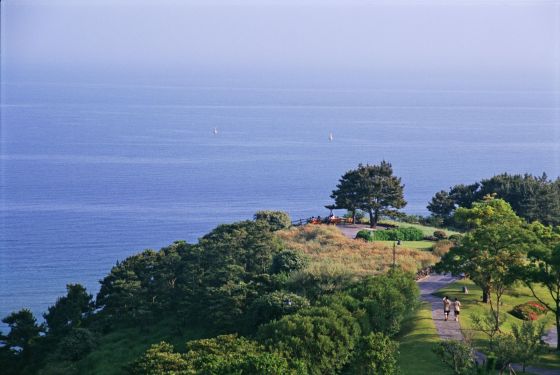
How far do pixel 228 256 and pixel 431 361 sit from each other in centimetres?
2080

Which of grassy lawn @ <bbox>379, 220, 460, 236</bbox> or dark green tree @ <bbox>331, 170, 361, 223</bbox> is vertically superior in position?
dark green tree @ <bbox>331, 170, 361, 223</bbox>

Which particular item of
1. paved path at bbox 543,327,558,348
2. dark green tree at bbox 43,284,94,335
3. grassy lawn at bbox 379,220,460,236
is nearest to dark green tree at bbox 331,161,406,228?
grassy lawn at bbox 379,220,460,236

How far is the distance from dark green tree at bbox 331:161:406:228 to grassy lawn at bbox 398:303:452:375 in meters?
26.5

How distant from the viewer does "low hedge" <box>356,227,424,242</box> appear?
65.0 meters

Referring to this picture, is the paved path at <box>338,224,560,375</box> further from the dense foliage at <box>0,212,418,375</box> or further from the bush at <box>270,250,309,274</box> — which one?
the bush at <box>270,250,309,274</box>

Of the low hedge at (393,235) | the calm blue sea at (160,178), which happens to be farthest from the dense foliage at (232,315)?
the calm blue sea at (160,178)

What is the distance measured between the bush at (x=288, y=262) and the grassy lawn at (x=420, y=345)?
883cm

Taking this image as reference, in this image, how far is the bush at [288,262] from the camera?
51062 mm

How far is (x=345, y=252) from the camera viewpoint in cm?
5759

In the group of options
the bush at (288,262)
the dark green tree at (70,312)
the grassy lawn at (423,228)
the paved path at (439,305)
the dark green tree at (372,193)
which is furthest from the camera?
the dark green tree at (372,193)

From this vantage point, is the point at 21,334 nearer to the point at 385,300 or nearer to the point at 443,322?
the point at 385,300

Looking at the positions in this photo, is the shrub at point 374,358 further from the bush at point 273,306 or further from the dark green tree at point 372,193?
the dark green tree at point 372,193

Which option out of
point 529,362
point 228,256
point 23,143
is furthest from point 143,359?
point 23,143

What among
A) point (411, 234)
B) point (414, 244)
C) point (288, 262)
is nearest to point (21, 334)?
point (288, 262)
